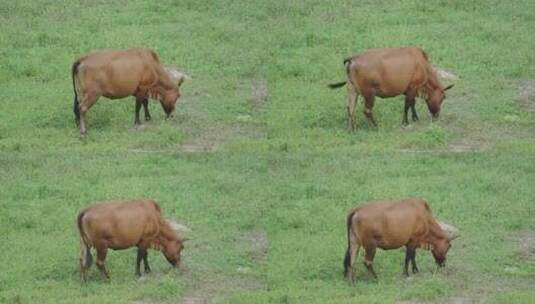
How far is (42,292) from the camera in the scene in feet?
111

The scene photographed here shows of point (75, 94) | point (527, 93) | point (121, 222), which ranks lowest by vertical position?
point (527, 93)

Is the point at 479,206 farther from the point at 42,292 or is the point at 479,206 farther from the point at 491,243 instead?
the point at 42,292

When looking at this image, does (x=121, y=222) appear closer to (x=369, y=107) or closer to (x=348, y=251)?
(x=348, y=251)

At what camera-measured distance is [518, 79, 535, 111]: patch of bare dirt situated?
4275cm

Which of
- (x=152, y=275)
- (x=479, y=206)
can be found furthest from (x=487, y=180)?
(x=152, y=275)

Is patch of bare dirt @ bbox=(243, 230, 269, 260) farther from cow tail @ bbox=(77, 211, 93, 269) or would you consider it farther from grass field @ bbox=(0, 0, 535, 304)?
cow tail @ bbox=(77, 211, 93, 269)

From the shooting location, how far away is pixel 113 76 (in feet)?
132

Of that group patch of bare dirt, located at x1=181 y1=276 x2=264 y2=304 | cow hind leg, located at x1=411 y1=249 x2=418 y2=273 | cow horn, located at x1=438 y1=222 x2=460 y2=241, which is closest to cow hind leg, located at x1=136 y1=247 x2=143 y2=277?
patch of bare dirt, located at x1=181 y1=276 x2=264 y2=304

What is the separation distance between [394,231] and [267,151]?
5871 millimetres

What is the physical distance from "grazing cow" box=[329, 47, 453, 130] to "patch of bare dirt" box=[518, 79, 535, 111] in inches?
102

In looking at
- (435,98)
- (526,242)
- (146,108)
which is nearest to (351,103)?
(435,98)

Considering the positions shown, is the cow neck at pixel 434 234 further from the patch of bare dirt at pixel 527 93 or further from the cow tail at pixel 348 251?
the patch of bare dirt at pixel 527 93

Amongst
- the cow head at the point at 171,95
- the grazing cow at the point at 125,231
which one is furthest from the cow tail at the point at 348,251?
the cow head at the point at 171,95

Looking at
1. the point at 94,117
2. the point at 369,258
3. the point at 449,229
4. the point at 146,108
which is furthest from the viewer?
the point at 94,117
